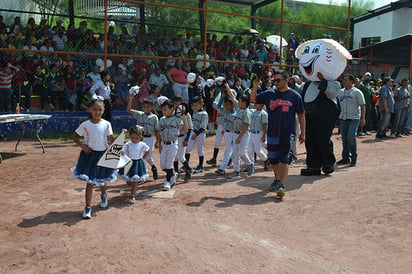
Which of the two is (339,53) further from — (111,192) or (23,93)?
(23,93)

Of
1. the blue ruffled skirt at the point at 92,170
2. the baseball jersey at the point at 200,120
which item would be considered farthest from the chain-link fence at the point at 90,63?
the blue ruffled skirt at the point at 92,170

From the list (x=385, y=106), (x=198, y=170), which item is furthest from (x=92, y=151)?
(x=385, y=106)

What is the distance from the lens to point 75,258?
4617 mm

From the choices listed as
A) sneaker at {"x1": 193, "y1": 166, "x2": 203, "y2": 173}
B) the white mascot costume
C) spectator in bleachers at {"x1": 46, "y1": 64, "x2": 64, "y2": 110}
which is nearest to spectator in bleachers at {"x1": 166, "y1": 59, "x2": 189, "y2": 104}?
spectator in bleachers at {"x1": 46, "y1": 64, "x2": 64, "y2": 110}

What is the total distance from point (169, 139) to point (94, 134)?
1.77m

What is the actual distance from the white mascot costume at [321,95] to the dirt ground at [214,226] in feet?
1.34

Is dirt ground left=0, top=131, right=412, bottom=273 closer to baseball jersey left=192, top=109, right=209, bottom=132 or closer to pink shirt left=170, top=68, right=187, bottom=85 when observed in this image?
baseball jersey left=192, top=109, right=209, bottom=132

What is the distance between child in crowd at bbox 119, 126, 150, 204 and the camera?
6727 millimetres

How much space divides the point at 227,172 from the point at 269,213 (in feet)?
9.91

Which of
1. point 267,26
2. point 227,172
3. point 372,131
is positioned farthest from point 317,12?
point 227,172

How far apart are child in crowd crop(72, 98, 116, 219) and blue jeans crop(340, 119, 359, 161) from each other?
5693 millimetres

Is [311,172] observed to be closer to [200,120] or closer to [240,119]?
[240,119]

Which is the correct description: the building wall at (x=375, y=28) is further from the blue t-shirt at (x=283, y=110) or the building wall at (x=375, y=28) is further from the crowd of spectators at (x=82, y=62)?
the blue t-shirt at (x=283, y=110)

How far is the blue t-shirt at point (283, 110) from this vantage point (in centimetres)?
717
